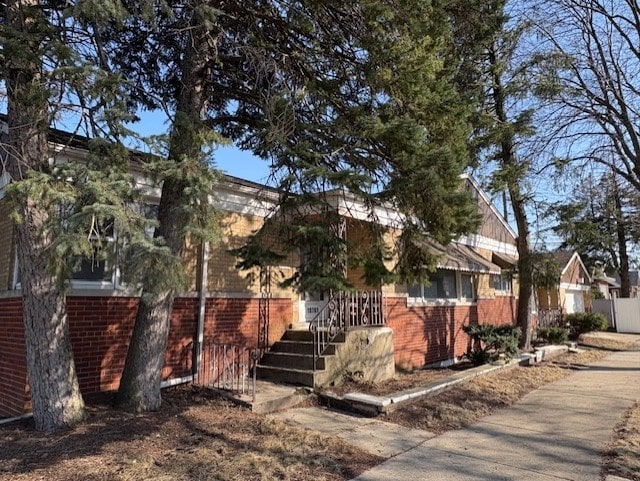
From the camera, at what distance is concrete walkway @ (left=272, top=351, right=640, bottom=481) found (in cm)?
522

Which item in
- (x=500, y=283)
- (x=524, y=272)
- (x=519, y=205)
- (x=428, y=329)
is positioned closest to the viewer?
(x=428, y=329)

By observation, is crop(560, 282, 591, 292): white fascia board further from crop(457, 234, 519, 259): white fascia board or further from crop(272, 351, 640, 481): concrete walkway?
crop(272, 351, 640, 481): concrete walkway

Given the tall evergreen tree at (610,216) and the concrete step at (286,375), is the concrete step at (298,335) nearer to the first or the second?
the concrete step at (286,375)

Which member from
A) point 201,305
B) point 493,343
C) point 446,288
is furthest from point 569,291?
point 201,305

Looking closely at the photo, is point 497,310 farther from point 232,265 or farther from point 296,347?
point 232,265

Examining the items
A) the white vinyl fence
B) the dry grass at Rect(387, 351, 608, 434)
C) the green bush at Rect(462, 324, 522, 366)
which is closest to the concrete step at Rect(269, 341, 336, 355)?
the dry grass at Rect(387, 351, 608, 434)

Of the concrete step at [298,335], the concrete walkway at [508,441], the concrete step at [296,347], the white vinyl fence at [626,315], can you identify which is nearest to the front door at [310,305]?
the concrete step at [298,335]

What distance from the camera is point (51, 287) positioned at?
5.96 m

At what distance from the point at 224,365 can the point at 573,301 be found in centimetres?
2788

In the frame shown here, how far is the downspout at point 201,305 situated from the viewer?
8.73 metres

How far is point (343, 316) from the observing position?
9.91 metres

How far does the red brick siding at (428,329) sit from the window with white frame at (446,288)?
13.3 inches

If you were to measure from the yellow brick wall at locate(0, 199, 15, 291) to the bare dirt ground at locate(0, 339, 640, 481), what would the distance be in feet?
8.21

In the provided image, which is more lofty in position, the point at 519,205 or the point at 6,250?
the point at 519,205
